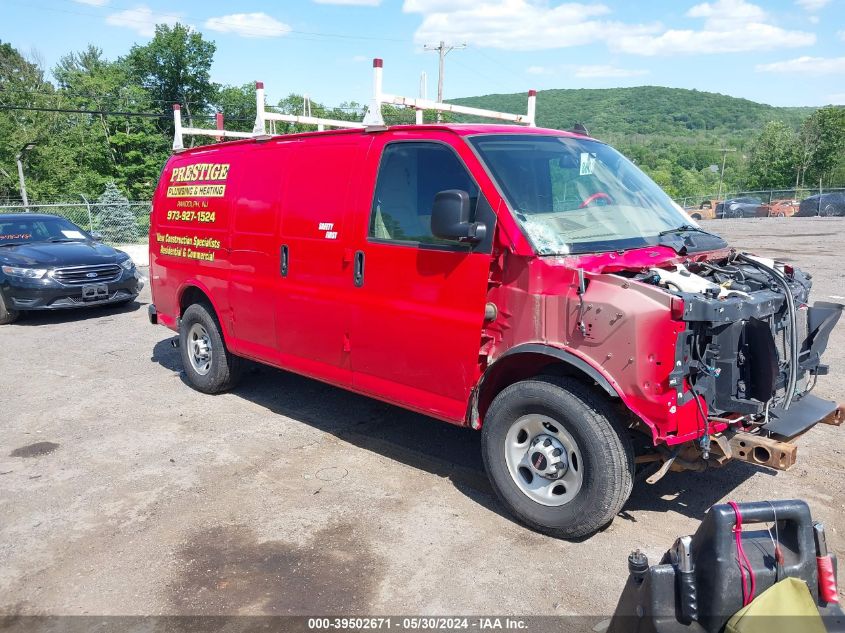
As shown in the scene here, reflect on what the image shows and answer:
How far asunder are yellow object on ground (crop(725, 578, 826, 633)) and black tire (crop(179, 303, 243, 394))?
5150 mm

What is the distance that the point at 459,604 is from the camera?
3.41 meters

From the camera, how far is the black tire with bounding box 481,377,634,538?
3.70 m

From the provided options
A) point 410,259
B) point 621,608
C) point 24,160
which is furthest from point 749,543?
point 24,160

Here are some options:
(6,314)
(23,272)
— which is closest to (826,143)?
(23,272)

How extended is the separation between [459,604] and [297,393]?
3790mm

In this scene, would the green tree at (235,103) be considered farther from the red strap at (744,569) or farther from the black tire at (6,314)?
the red strap at (744,569)

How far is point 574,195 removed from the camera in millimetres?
4465

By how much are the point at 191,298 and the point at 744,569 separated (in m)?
5.74

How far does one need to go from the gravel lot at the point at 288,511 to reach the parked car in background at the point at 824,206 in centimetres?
3594

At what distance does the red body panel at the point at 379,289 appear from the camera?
3.62 metres

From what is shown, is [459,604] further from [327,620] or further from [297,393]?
[297,393]

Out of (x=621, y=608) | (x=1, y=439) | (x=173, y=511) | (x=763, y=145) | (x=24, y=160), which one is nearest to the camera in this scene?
(x=621, y=608)

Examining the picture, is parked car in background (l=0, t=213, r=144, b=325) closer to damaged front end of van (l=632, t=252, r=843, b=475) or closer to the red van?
the red van

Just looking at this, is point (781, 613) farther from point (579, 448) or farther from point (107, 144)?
point (107, 144)
